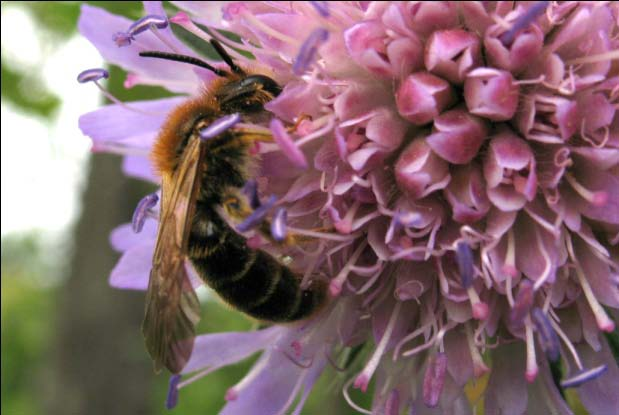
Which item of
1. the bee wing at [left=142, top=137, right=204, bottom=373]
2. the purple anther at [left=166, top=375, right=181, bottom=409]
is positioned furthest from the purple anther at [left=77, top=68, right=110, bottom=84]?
the purple anther at [left=166, top=375, right=181, bottom=409]

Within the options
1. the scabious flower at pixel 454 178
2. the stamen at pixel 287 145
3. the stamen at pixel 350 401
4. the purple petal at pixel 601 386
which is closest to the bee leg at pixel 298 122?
the scabious flower at pixel 454 178

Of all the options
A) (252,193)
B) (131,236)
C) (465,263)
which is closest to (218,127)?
(252,193)

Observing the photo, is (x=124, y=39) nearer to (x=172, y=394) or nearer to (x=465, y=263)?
(x=172, y=394)

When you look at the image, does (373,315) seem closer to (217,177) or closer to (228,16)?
(217,177)

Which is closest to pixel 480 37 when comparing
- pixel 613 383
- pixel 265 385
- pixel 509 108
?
pixel 509 108

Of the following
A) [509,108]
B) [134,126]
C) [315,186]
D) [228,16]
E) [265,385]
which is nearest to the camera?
[509,108]

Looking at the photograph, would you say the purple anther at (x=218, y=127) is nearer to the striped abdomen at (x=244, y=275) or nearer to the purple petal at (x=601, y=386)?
the striped abdomen at (x=244, y=275)

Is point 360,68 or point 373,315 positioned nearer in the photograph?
point 360,68
